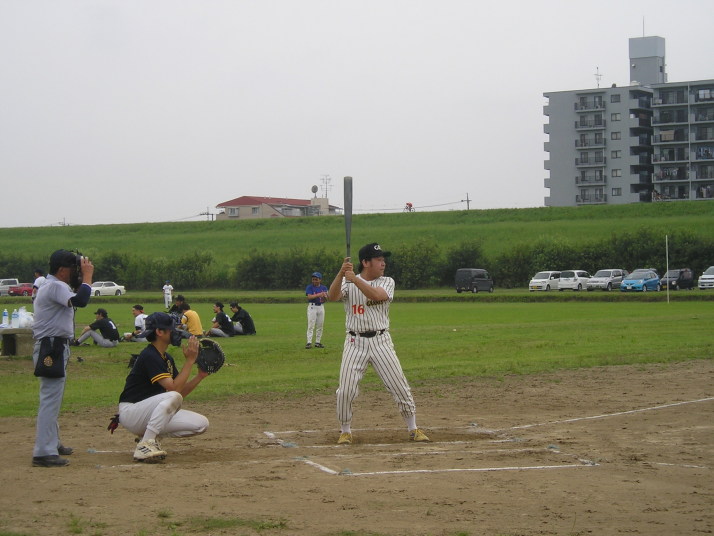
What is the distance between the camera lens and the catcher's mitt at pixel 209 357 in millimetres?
9609

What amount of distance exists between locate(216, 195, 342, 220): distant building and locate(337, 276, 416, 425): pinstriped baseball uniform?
138m

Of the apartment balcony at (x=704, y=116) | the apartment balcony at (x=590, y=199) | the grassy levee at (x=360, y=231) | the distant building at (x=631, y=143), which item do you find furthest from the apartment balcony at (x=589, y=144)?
the apartment balcony at (x=704, y=116)

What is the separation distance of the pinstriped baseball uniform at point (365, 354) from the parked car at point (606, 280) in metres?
57.1

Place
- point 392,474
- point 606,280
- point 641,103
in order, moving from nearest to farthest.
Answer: point 392,474 < point 606,280 < point 641,103

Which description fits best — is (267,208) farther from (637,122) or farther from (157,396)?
(157,396)

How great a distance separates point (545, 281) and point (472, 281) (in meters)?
5.34

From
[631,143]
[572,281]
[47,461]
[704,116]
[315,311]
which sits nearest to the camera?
[47,461]

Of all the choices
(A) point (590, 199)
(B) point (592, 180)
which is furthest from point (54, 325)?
(A) point (590, 199)

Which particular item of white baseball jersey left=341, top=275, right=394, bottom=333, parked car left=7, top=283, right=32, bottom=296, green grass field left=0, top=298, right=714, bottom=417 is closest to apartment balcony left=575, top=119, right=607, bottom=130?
parked car left=7, top=283, right=32, bottom=296

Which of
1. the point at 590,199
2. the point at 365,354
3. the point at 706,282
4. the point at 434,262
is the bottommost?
the point at 706,282

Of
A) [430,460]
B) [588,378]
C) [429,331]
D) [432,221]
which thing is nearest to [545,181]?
[432,221]

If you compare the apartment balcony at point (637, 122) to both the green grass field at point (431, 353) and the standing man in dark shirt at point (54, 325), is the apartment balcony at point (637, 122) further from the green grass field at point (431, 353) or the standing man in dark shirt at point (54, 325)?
the standing man in dark shirt at point (54, 325)

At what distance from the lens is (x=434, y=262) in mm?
78188

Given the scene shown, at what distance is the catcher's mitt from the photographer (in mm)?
9609
